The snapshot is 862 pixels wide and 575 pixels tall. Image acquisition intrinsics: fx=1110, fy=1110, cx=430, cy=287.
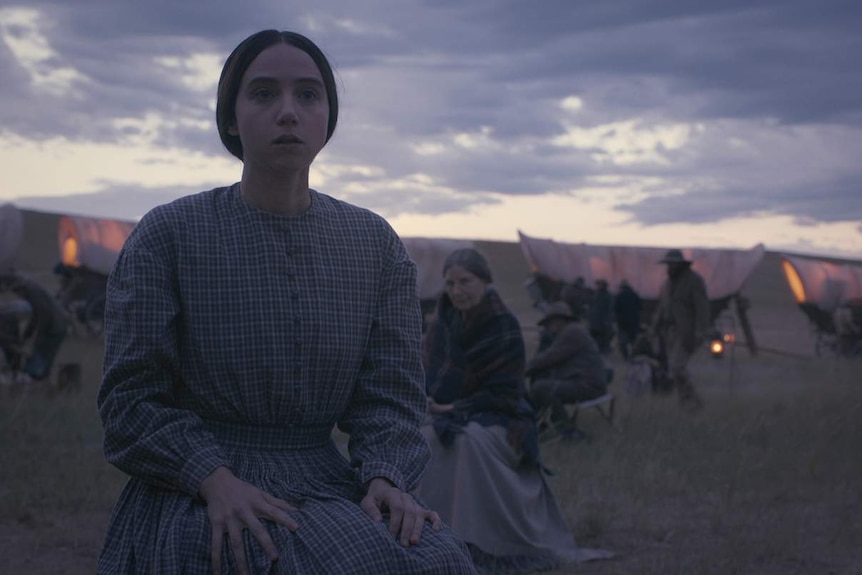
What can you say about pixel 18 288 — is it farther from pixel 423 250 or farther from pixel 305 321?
pixel 423 250

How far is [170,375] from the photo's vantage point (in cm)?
190

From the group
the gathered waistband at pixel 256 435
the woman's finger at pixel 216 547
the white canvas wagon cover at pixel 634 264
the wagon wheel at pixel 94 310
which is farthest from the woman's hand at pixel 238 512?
the white canvas wagon cover at pixel 634 264

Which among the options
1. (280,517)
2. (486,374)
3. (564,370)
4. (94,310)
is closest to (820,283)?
(94,310)

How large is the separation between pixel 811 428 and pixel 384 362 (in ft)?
23.9

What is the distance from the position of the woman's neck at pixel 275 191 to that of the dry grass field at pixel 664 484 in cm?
315

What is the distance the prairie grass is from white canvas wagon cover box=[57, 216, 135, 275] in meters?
13.0

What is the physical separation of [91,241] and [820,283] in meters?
16.9

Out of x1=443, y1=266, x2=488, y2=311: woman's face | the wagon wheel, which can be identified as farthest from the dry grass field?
the wagon wheel

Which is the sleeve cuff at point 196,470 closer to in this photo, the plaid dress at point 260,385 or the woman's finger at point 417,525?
the plaid dress at point 260,385

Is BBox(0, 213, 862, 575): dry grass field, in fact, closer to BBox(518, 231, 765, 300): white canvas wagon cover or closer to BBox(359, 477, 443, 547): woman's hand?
BBox(359, 477, 443, 547): woman's hand

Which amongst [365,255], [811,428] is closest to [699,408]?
[811,428]

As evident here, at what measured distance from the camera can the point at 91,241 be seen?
22.8 meters

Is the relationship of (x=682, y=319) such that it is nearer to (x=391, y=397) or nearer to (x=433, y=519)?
(x=391, y=397)

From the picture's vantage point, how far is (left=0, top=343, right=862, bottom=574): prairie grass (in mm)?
5074
